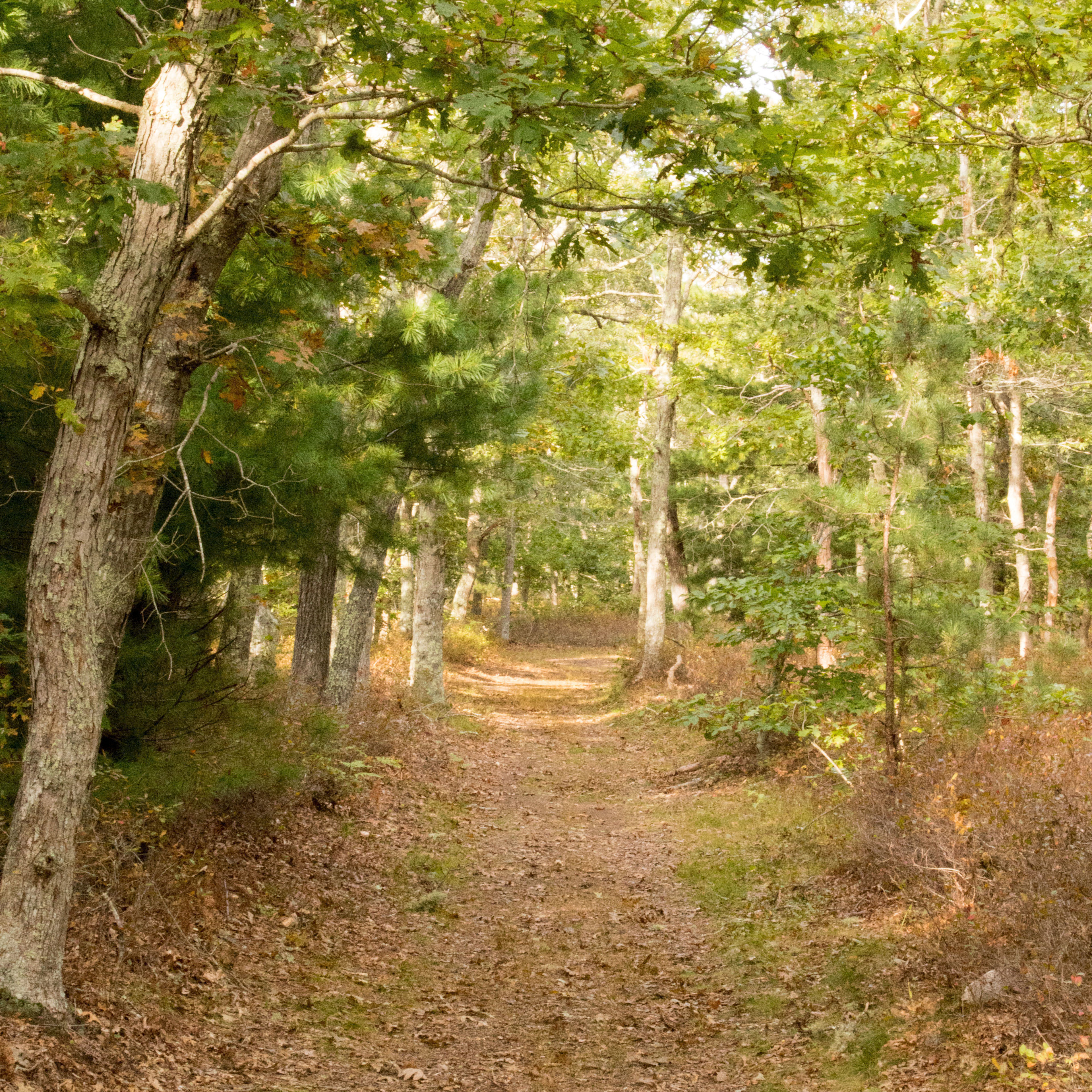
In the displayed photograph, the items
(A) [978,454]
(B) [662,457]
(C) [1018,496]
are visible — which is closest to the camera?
(A) [978,454]

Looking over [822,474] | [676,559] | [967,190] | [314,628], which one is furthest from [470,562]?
[314,628]

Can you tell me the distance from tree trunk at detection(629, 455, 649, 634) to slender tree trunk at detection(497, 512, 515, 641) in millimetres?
4083

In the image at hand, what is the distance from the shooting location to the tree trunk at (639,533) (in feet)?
89.7

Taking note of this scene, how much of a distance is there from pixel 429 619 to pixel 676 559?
8088 mm

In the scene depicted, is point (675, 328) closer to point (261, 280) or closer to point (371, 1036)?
point (261, 280)

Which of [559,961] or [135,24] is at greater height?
[135,24]

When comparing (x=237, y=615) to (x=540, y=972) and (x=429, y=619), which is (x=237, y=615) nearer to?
(x=540, y=972)

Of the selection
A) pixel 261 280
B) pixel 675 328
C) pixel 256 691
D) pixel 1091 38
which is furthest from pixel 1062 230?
pixel 256 691

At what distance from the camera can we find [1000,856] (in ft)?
18.0

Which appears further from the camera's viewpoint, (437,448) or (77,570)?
(437,448)

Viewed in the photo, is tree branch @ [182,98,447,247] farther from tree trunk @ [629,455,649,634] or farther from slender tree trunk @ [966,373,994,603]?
tree trunk @ [629,455,649,634]

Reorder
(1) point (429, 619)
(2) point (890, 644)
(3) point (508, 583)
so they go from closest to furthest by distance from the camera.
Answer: (2) point (890, 644), (1) point (429, 619), (3) point (508, 583)

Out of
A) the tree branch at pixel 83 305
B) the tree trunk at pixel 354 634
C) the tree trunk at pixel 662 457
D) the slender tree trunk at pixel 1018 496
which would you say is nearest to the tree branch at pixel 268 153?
the tree branch at pixel 83 305

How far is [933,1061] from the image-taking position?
4.64m
